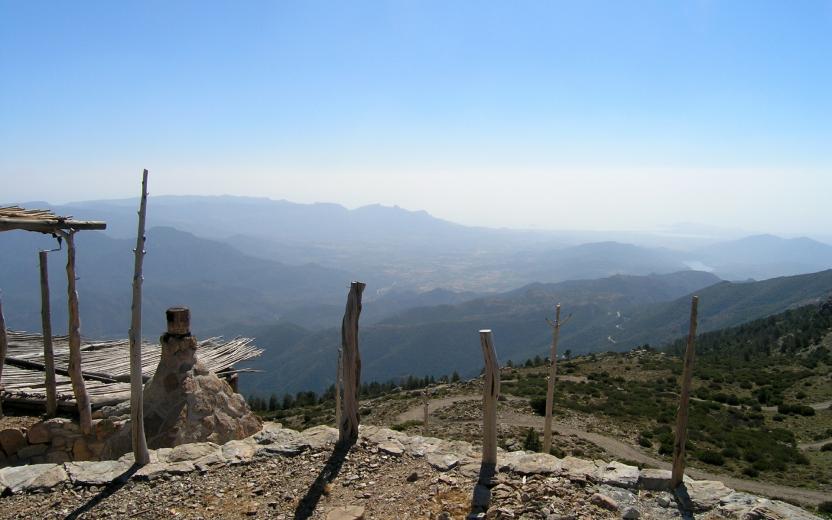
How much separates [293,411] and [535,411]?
10646 millimetres

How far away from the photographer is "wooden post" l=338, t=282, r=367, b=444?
748 cm

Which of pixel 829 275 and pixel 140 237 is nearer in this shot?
pixel 140 237

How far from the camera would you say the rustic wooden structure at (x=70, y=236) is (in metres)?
8.05

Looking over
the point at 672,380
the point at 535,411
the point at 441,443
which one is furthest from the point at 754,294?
the point at 441,443

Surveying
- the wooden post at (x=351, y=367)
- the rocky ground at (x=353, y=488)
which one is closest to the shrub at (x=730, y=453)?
the rocky ground at (x=353, y=488)

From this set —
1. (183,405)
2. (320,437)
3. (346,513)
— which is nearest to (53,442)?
(183,405)

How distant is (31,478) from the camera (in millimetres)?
6336

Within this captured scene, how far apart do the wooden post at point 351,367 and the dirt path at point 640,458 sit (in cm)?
1010

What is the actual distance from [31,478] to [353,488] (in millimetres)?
4092

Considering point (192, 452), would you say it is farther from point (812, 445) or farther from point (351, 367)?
point (812, 445)

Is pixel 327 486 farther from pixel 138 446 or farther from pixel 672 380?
pixel 672 380

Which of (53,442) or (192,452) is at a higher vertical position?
(192,452)

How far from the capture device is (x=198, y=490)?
20.2 feet

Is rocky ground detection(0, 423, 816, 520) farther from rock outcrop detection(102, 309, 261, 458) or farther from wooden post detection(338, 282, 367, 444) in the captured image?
rock outcrop detection(102, 309, 261, 458)
